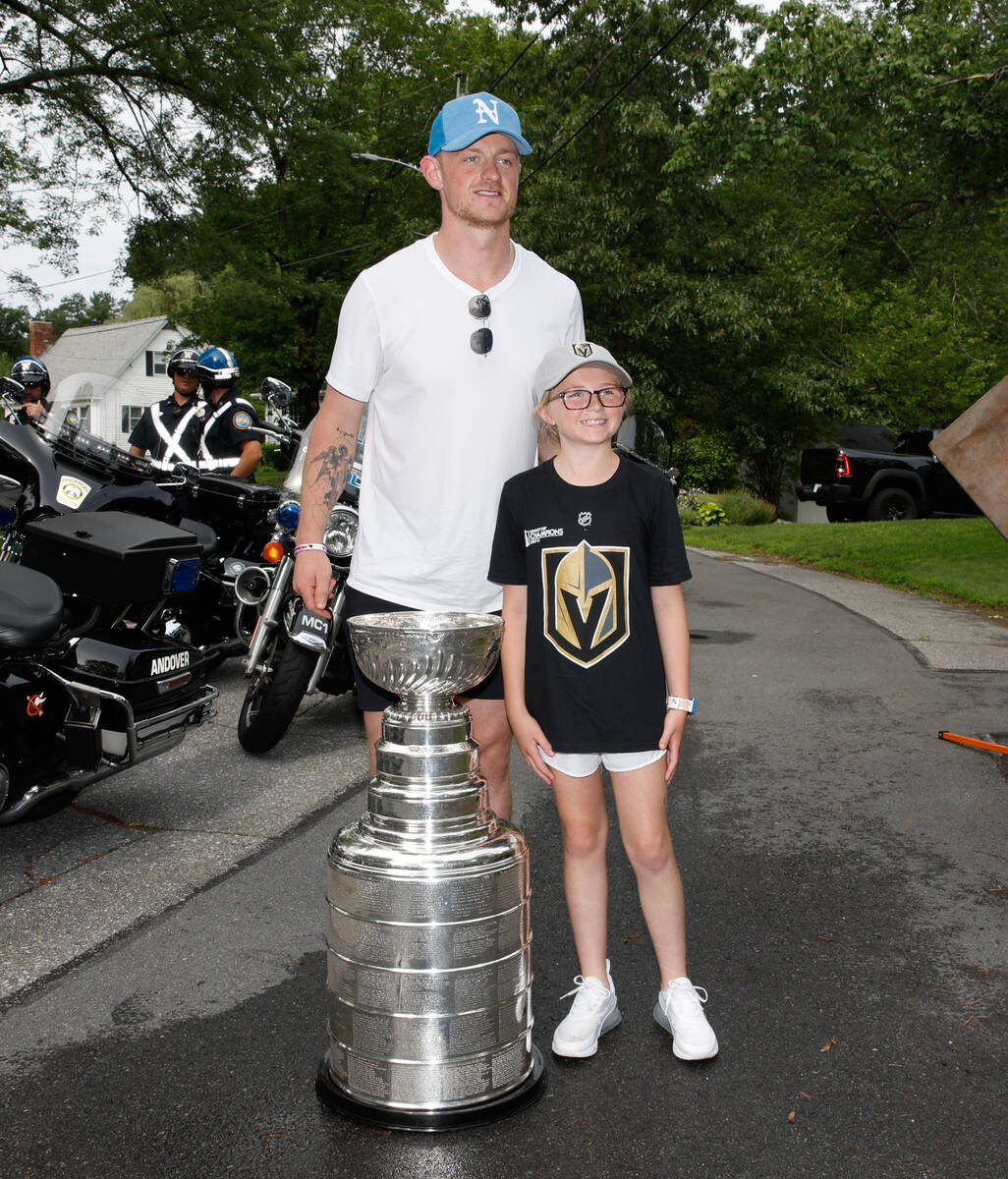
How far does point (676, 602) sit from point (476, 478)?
614mm

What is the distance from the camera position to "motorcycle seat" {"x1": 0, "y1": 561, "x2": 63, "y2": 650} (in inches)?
167

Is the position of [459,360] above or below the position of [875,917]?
above

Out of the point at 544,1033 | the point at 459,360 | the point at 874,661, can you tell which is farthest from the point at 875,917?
the point at 874,661

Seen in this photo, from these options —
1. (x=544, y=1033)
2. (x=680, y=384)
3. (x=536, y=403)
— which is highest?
(x=680, y=384)

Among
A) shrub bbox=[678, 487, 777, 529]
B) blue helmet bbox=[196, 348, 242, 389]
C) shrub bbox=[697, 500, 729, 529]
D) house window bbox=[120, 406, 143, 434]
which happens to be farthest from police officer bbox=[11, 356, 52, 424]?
shrub bbox=[697, 500, 729, 529]

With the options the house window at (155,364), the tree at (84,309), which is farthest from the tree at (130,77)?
the tree at (84,309)

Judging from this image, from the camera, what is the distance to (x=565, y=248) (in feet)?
96.1

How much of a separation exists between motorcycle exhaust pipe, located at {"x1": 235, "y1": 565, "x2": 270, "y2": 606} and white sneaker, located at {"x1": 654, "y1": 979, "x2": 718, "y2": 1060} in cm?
419

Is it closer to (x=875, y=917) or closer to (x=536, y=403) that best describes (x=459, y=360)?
(x=536, y=403)

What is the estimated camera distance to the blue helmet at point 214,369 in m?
8.48

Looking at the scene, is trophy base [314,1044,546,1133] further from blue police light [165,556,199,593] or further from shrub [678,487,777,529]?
shrub [678,487,777,529]

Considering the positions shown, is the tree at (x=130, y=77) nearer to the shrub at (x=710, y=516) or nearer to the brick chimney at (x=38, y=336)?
the shrub at (x=710, y=516)

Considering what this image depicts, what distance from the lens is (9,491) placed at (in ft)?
19.6

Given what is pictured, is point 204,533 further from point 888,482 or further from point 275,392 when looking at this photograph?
point 888,482
